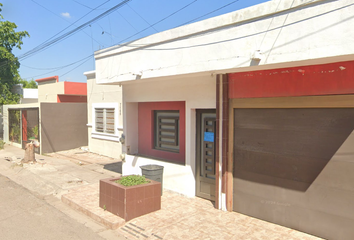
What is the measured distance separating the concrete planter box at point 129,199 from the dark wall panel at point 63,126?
9.83 m

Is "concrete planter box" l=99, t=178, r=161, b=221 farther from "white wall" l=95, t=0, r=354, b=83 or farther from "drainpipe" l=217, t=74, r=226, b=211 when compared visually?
"white wall" l=95, t=0, r=354, b=83

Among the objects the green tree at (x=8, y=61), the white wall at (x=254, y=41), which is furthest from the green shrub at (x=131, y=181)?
the green tree at (x=8, y=61)

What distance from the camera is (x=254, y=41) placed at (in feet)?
17.8

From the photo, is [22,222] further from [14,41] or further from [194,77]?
[14,41]

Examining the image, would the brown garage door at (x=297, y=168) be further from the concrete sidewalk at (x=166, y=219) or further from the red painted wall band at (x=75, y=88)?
the red painted wall band at (x=75, y=88)

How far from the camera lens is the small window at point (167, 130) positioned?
8.75m

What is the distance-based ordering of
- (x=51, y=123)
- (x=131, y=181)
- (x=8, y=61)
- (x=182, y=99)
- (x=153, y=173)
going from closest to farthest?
(x=131, y=181), (x=153, y=173), (x=182, y=99), (x=51, y=123), (x=8, y=61)

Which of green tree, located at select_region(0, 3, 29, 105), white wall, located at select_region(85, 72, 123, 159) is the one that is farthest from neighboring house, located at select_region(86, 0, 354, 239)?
green tree, located at select_region(0, 3, 29, 105)

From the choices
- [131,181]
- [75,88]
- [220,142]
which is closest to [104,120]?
[75,88]

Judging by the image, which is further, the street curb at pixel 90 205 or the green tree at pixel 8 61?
the green tree at pixel 8 61

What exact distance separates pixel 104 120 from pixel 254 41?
10266 millimetres

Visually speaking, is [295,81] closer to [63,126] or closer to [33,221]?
[33,221]

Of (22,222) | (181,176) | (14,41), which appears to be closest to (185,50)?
(181,176)

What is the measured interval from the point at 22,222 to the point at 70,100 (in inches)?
577
